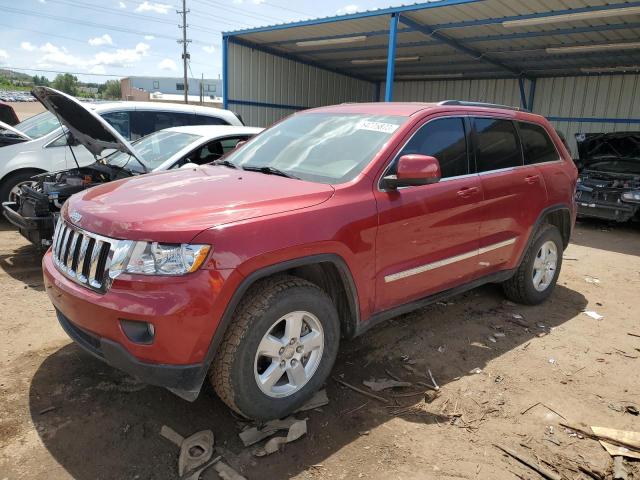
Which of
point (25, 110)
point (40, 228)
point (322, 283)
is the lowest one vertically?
point (40, 228)

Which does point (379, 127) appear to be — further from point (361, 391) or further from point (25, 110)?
point (25, 110)

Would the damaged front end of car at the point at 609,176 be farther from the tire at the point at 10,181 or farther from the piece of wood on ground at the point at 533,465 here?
the tire at the point at 10,181

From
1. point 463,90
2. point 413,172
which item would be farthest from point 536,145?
point 463,90

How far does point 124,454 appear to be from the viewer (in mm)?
2553

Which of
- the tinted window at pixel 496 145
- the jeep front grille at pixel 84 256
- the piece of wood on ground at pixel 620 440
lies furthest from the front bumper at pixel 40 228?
the piece of wood on ground at pixel 620 440

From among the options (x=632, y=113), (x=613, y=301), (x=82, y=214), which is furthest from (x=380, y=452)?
(x=632, y=113)

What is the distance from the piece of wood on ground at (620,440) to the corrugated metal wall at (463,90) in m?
17.1

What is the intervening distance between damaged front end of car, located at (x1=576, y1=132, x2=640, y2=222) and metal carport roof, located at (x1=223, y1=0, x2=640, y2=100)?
7.97 ft

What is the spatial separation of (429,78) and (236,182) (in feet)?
60.2

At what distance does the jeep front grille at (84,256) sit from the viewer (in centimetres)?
250

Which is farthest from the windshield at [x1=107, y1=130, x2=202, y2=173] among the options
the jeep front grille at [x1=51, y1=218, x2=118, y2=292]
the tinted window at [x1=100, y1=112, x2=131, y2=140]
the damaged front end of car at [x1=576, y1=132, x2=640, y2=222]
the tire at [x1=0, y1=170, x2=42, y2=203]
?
the damaged front end of car at [x1=576, y1=132, x2=640, y2=222]

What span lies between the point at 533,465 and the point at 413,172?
5.83 feet

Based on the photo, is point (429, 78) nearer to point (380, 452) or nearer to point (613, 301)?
point (613, 301)

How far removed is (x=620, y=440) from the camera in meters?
2.83
